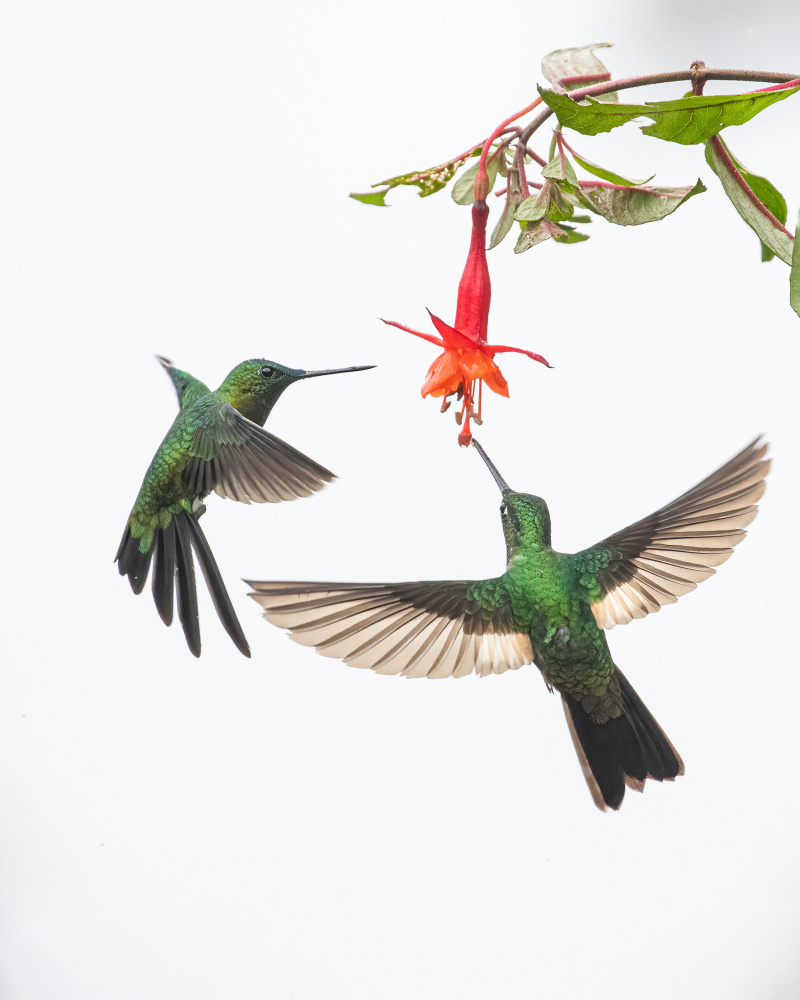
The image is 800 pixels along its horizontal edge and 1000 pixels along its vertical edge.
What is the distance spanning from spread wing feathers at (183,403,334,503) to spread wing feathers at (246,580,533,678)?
8cm

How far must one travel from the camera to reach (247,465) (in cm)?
60

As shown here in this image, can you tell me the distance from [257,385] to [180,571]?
14cm

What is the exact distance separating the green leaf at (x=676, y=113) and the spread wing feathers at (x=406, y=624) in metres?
0.25

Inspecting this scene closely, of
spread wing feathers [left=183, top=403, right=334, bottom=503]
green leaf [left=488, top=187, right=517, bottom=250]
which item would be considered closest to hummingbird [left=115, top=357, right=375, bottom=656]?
A: spread wing feathers [left=183, top=403, right=334, bottom=503]

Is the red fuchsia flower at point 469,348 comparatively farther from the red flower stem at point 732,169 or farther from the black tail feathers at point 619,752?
the black tail feathers at point 619,752

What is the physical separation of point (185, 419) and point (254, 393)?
0.18 feet

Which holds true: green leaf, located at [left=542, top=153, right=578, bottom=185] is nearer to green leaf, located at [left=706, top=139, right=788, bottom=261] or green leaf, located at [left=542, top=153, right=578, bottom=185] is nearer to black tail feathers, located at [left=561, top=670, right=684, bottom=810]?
green leaf, located at [left=706, top=139, right=788, bottom=261]

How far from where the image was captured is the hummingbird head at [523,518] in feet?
2.22

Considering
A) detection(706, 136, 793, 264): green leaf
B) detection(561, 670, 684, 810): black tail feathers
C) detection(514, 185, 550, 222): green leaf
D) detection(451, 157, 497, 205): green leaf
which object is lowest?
detection(561, 670, 684, 810): black tail feathers

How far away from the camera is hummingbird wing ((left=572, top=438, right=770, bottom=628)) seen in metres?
0.55

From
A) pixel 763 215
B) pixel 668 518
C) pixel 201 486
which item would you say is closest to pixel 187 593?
pixel 201 486

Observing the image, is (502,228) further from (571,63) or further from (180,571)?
(180,571)

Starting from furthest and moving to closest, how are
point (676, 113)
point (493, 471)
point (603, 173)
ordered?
point (493, 471), point (603, 173), point (676, 113)

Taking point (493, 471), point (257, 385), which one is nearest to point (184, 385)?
point (257, 385)
